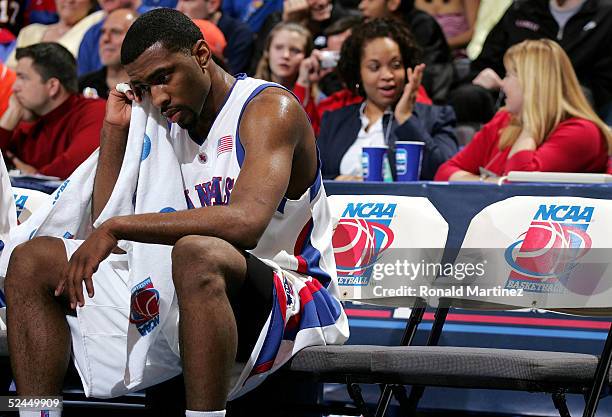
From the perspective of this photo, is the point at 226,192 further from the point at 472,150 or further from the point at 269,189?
the point at 472,150

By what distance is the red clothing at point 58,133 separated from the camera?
526cm

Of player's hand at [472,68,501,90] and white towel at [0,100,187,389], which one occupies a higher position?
white towel at [0,100,187,389]

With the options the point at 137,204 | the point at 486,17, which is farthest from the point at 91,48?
the point at 137,204

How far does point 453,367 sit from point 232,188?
773mm

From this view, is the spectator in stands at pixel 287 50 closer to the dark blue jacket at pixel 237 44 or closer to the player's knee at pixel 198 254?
the dark blue jacket at pixel 237 44

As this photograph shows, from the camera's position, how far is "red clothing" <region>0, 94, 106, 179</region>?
17.3ft

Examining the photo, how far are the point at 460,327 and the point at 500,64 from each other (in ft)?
8.63

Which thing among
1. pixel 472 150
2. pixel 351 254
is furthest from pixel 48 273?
pixel 472 150

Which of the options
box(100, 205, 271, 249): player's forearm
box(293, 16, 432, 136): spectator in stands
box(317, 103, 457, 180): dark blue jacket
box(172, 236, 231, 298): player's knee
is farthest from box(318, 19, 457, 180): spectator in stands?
box(172, 236, 231, 298): player's knee

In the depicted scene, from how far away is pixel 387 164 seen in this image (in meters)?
4.48

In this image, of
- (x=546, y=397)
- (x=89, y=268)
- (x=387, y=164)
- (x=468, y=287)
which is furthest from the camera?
(x=387, y=164)

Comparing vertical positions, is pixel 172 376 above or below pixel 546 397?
above

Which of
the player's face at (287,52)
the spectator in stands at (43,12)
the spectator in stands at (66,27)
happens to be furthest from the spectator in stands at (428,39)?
the spectator in stands at (43,12)

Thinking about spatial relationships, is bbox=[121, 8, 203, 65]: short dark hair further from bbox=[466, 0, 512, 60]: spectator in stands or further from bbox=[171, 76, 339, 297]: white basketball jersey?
bbox=[466, 0, 512, 60]: spectator in stands
